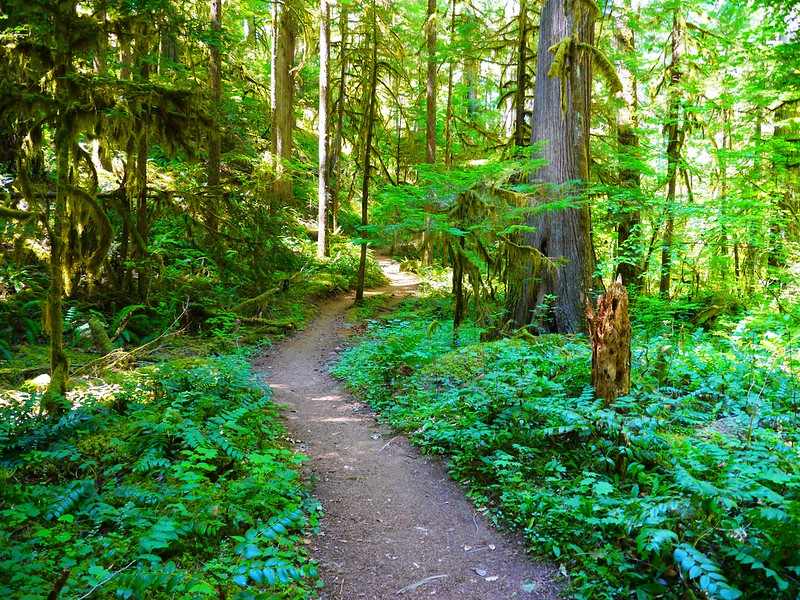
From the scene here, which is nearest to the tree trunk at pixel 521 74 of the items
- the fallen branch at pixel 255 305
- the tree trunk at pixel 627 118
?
the tree trunk at pixel 627 118

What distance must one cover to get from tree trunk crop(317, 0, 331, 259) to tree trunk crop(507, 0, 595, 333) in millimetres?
7917

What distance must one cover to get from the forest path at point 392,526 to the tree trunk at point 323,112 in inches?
398

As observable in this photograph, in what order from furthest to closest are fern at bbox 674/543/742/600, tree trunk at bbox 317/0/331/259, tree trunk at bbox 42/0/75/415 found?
1. tree trunk at bbox 317/0/331/259
2. tree trunk at bbox 42/0/75/415
3. fern at bbox 674/543/742/600

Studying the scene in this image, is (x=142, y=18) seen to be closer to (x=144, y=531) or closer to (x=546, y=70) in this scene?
(x=144, y=531)

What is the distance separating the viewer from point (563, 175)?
8.85 metres

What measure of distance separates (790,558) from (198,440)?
4.62m

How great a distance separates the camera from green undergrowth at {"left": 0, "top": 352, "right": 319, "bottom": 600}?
2.79m

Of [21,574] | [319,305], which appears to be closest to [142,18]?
[21,574]

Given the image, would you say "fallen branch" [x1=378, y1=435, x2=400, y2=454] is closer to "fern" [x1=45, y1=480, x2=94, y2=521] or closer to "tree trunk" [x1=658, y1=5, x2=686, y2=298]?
"fern" [x1=45, y1=480, x2=94, y2=521]

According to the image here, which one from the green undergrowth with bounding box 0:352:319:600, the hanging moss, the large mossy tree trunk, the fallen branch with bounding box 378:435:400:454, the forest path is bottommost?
the forest path

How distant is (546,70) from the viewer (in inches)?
358

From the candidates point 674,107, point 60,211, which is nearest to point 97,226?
point 60,211

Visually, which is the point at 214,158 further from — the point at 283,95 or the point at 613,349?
the point at 613,349

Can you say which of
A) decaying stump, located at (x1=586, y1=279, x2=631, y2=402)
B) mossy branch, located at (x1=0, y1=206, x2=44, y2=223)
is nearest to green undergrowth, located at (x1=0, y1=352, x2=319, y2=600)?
mossy branch, located at (x1=0, y1=206, x2=44, y2=223)
